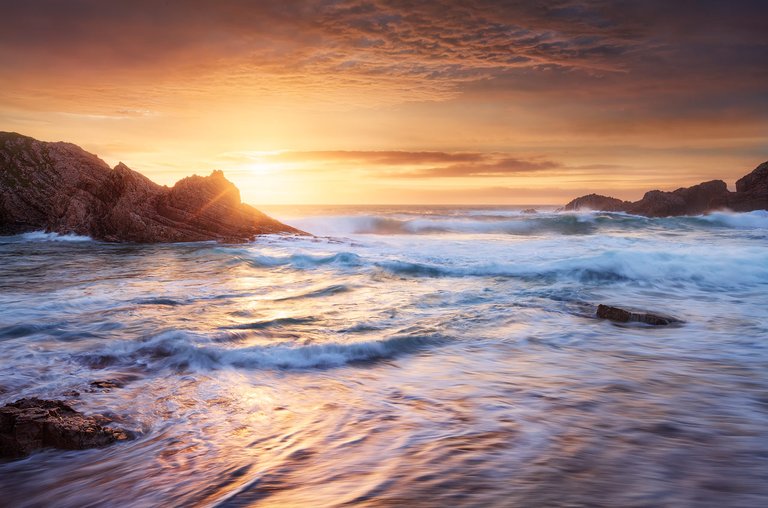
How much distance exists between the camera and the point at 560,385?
598cm

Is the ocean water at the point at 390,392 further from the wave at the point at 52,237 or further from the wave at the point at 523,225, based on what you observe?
the wave at the point at 523,225

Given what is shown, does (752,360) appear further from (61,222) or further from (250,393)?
(61,222)

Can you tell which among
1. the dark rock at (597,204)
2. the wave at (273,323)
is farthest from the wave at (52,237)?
the dark rock at (597,204)

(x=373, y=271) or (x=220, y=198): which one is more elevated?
(x=220, y=198)

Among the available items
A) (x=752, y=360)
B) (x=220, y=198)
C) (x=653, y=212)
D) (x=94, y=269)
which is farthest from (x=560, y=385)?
(x=653, y=212)

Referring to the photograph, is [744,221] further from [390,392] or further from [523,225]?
[390,392]

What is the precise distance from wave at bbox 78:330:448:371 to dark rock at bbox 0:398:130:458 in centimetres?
197

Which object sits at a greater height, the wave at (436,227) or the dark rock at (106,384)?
the wave at (436,227)

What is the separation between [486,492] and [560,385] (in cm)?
275

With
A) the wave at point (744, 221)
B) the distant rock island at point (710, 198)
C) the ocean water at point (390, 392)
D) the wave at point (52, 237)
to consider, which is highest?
the distant rock island at point (710, 198)

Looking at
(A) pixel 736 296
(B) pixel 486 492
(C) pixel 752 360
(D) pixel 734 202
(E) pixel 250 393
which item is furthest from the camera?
(D) pixel 734 202

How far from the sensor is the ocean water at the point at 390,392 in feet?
12.2

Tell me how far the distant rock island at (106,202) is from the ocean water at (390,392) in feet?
40.0

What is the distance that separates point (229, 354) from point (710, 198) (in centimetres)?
7336
